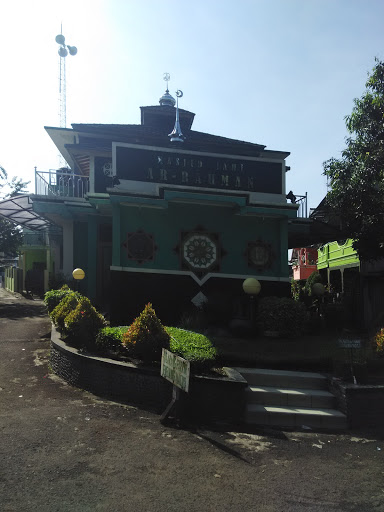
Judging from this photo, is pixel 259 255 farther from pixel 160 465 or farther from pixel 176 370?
pixel 160 465

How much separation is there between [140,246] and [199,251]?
167cm

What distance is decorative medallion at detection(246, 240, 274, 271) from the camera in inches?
460

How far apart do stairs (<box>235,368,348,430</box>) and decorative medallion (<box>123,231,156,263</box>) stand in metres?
4.79

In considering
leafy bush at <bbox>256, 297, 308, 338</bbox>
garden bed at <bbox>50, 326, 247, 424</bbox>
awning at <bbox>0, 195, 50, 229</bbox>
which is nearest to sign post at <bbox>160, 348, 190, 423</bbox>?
garden bed at <bbox>50, 326, 247, 424</bbox>

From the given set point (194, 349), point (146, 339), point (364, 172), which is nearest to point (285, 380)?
point (194, 349)

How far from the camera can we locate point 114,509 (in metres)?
3.46

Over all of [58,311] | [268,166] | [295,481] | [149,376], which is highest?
[268,166]

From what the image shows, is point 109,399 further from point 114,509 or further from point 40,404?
point 114,509

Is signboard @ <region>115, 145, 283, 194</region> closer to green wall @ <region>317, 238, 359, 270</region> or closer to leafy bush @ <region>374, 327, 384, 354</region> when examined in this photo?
leafy bush @ <region>374, 327, 384, 354</region>

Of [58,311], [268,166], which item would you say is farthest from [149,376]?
[268,166]

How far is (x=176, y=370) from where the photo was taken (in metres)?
5.53

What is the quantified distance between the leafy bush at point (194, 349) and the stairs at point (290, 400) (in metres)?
0.70

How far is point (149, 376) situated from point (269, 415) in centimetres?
188

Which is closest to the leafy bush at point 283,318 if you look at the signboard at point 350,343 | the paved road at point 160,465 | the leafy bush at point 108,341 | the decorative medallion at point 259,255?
the decorative medallion at point 259,255
